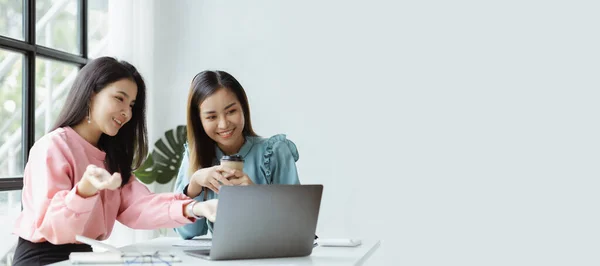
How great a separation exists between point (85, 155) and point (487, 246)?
2.71 metres

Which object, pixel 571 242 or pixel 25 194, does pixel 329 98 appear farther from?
pixel 25 194

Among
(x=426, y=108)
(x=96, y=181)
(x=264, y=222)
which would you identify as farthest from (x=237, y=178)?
(x=426, y=108)

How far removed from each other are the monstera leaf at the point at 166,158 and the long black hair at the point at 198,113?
178cm

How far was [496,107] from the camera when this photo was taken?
162 inches

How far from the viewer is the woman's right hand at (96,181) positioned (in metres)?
1.61

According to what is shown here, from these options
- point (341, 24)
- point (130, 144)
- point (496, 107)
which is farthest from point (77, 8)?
point (496, 107)

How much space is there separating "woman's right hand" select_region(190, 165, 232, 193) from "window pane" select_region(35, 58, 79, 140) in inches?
64.5

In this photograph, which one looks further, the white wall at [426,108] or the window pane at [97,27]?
the window pane at [97,27]

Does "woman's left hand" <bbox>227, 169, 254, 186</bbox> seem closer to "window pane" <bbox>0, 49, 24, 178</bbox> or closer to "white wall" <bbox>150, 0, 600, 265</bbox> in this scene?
"window pane" <bbox>0, 49, 24, 178</bbox>

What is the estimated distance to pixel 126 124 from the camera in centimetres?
219

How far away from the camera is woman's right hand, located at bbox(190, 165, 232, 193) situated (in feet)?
6.95

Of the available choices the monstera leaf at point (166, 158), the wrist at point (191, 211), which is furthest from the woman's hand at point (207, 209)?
the monstera leaf at point (166, 158)

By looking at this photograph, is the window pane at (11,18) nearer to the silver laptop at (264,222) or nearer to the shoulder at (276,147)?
the shoulder at (276,147)

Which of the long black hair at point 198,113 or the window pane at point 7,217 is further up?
the long black hair at point 198,113
